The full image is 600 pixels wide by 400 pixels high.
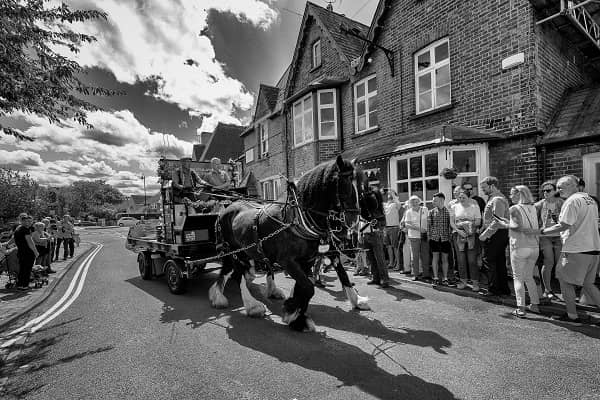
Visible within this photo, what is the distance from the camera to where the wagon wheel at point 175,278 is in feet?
18.9

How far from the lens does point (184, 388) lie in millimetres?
2814

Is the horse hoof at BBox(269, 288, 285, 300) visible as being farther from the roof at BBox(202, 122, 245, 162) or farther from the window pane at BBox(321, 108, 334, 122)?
the roof at BBox(202, 122, 245, 162)

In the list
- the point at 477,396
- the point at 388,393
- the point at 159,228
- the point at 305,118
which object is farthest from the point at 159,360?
the point at 305,118

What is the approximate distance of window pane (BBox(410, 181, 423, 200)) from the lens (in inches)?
319

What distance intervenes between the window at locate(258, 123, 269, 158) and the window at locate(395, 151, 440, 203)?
929cm

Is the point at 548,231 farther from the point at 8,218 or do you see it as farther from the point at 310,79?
the point at 8,218

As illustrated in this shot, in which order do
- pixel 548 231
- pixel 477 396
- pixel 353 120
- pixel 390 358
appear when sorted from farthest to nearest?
1. pixel 353 120
2. pixel 548 231
3. pixel 390 358
4. pixel 477 396

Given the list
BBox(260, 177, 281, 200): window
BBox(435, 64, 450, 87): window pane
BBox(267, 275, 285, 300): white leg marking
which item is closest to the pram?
BBox(267, 275, 285, 300): white leg marking

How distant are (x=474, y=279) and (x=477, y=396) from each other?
3486 mm

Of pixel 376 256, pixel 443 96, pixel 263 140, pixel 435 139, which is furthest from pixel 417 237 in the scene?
pixel 263 140

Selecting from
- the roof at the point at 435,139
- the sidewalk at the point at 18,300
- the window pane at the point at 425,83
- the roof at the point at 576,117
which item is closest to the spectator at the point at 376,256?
the roof at the point at 435,139

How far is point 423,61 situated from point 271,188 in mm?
9657

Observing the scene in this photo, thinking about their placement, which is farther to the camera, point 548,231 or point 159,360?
point 548,231

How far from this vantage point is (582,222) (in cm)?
385
